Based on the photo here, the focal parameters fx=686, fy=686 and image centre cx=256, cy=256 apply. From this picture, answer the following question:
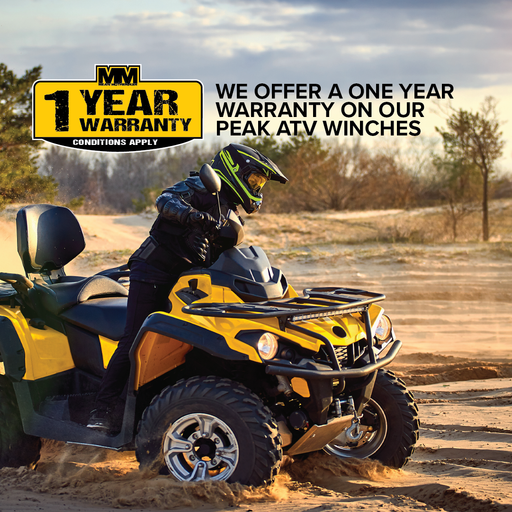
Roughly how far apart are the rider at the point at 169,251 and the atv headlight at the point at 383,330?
1119 millimetres

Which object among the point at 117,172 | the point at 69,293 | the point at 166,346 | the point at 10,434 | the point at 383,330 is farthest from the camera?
the point at 117,172

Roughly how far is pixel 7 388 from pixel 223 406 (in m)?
1.71

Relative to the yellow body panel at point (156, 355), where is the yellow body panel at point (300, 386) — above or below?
below

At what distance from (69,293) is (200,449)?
5.17 ft

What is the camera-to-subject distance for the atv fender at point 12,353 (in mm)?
4445

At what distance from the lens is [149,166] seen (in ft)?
160

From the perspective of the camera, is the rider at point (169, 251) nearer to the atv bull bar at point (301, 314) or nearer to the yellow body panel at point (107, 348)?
the yellow body panel at point (107, 348)

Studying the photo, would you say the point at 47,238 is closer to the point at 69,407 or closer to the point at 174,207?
the point at 69,407

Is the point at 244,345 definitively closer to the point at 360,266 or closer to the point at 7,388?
the point at 7,388

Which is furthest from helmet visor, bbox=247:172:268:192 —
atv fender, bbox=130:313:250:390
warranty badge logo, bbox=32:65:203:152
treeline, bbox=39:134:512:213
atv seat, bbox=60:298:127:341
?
treeline, bbox=39:134:512:213

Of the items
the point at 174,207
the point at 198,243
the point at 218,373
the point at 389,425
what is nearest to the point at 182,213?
the point at 174,207

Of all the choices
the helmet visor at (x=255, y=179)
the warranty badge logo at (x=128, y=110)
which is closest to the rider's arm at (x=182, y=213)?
the helmet visor at (x=255, y=179)

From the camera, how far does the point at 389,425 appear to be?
4484mm

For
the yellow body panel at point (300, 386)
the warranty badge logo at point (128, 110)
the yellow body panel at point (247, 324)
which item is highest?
the warranty badge logo at point (128, 110)
